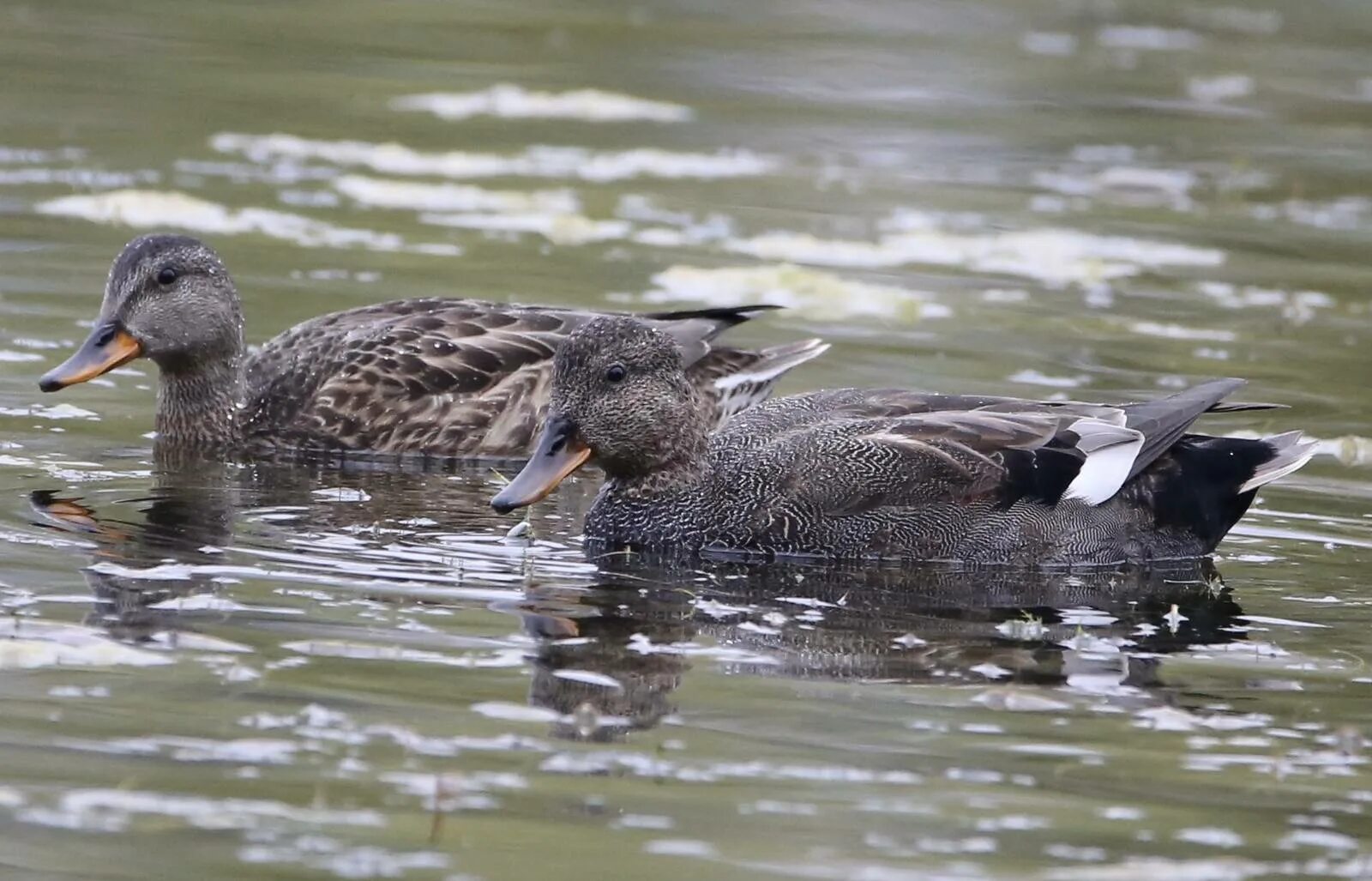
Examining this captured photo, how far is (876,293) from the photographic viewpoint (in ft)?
46.4

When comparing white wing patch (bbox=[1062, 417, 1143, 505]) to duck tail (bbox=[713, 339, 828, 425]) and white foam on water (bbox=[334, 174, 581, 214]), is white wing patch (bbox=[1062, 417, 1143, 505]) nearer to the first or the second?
duck tail (bbox=[713, 339, 828, 425])

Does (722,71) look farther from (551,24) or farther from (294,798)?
(294,798)

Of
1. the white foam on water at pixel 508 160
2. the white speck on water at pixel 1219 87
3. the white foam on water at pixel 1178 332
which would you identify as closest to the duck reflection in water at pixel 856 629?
the white foam on water at pixel 1178 332

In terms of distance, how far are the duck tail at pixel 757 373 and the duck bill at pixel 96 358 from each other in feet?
9.35

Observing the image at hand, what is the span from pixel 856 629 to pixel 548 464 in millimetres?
1647

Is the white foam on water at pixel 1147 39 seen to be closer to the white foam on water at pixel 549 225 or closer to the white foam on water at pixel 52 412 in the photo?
the white foam on water at pixel 549 225

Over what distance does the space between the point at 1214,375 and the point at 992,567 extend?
400 centimetres

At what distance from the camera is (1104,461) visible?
9219 mm

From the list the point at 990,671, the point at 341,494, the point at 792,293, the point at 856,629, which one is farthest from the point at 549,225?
the point at 990,671

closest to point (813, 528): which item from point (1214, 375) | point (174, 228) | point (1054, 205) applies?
point (1214, 375)

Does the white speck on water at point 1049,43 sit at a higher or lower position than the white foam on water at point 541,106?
higher

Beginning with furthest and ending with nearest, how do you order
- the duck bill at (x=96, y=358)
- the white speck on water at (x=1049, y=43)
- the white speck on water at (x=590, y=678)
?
1. the white speck on water at (x=1049, y=43)
2. the duck bill at (x=96, y=358)
3. the white speck on water at (x=590, y=678)

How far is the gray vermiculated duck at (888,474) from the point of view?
359 inches

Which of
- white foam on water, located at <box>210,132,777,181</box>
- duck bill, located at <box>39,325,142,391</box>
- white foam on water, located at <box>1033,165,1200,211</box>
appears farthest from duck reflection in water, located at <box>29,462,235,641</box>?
white foam on water, located at <box>1033,165,1200,211</box>
